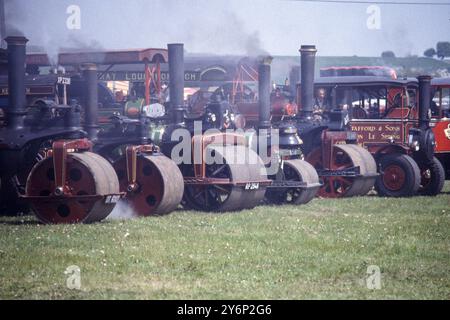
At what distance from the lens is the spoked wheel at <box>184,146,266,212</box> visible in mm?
13562

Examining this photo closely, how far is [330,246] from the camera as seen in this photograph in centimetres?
1037

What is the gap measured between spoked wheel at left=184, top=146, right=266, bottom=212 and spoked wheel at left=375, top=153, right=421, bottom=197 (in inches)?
177

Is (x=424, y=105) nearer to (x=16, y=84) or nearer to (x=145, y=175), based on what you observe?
(x=145, y=175)

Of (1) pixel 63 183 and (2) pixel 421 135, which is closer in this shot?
(1) pixel 63 183

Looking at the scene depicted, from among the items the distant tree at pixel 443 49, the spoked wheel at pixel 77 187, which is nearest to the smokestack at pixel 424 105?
the spoked wheel at pixel 77 187

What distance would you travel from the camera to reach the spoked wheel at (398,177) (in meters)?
17.7

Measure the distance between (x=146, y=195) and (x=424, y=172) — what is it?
787 centimetres

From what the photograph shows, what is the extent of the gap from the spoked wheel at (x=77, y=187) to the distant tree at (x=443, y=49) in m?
25.2

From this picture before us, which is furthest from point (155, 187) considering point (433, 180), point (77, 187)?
point (433, 180)

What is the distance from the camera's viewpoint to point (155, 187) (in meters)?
12.9
